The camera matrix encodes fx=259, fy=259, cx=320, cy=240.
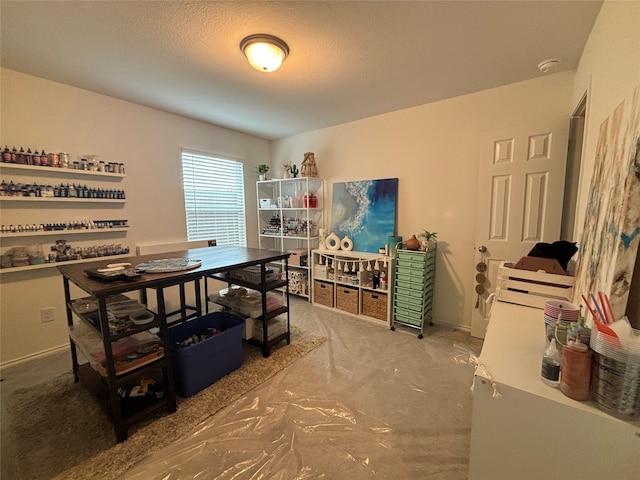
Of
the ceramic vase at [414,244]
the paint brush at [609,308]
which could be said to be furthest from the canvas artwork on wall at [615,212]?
the ceramic vase at [414,244]

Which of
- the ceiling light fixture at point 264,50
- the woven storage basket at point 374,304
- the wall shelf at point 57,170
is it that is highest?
the ceiling light fixture at point 264,50

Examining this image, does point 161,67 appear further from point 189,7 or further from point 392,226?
point 392,226

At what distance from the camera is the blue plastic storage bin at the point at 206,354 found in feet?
5.93

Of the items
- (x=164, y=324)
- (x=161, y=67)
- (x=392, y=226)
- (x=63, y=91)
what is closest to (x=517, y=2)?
(x=392, y=226)

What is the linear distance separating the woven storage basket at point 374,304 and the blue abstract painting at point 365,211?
1.87ft

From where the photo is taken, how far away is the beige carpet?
1.34 metres

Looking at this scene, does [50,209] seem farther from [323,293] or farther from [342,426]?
[342,426]

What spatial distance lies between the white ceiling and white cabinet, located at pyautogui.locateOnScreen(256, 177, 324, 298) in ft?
4.42

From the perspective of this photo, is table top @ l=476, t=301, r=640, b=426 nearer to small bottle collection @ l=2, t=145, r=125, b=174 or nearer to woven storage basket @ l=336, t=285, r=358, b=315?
woven storage basket @ l=336, t=285, r=358, b=315

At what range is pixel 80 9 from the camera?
4.92 feet

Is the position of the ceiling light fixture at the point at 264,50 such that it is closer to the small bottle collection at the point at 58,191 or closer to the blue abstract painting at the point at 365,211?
the blue abstract painting at the point at 365,211

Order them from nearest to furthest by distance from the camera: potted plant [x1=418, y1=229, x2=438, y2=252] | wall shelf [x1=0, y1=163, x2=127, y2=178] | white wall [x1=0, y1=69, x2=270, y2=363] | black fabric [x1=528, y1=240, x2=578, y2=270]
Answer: black fabric [x1=528, y1=240, x2=578, y2=270] < wall shelf [x1=0, y1=163, x2=127, y2=178] < white wall [x1=0, y1=69, x2=270, y2=363] < potted plant [x1=418, y1=229, x2=438, y2=252]

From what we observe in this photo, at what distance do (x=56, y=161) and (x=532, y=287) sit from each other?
12.5 ft

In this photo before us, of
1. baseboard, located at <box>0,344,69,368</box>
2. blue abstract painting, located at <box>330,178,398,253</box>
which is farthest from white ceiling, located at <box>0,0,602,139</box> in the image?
baseboard, located at <box>0,344,69,368</box>
